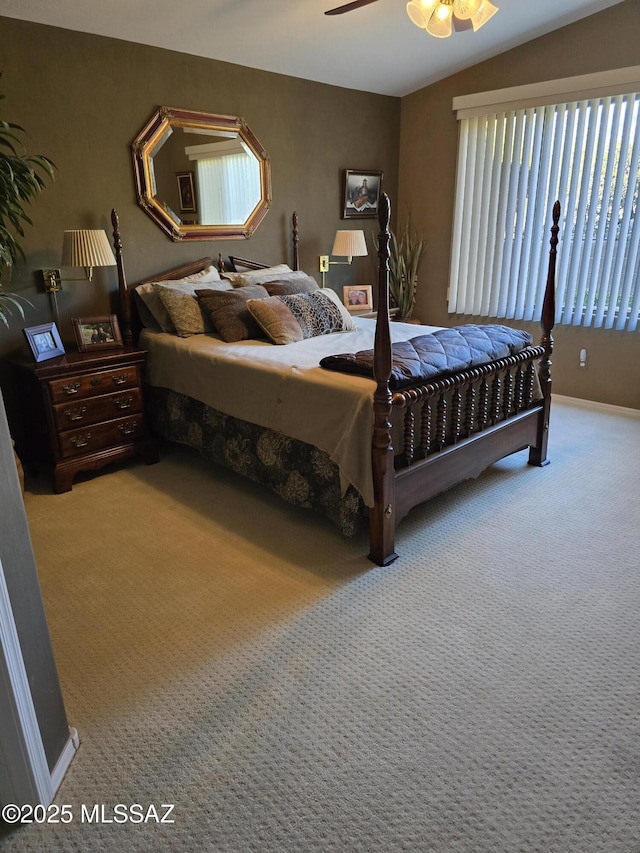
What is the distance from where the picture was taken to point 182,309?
362 cm

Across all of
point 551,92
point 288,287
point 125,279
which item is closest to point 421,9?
point 288,287

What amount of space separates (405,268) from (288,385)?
10.0 ft

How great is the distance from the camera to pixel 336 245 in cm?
475

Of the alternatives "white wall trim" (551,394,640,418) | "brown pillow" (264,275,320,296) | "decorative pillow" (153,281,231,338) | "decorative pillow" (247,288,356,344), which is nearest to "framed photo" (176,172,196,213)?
"decorative pillow" (153,281,231,338)

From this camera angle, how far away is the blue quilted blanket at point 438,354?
261 centimetres

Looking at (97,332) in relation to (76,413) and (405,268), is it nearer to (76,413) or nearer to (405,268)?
(76,413)

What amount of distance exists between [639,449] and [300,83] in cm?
359

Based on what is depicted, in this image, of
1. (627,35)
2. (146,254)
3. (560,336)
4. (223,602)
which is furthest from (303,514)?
(627,35)

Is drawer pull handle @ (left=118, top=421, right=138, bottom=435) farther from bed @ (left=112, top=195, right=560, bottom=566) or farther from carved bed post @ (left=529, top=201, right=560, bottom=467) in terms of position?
carved bed post @ (left=529, top=201, right=560, bottom=467)

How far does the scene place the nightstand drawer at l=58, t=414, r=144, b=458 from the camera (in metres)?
3.25

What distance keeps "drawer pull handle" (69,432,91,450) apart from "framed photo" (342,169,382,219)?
295 cm

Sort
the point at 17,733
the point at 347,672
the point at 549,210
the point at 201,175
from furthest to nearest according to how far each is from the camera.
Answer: the point at 549,210 < the point at 201,175 < the point at 347,672 < the point at 17,733

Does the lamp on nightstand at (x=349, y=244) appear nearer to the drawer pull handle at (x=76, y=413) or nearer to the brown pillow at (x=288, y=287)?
the brown pillow at (x=288, y=287)

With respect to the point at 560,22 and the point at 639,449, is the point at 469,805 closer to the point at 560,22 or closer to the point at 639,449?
the point at 639,449
